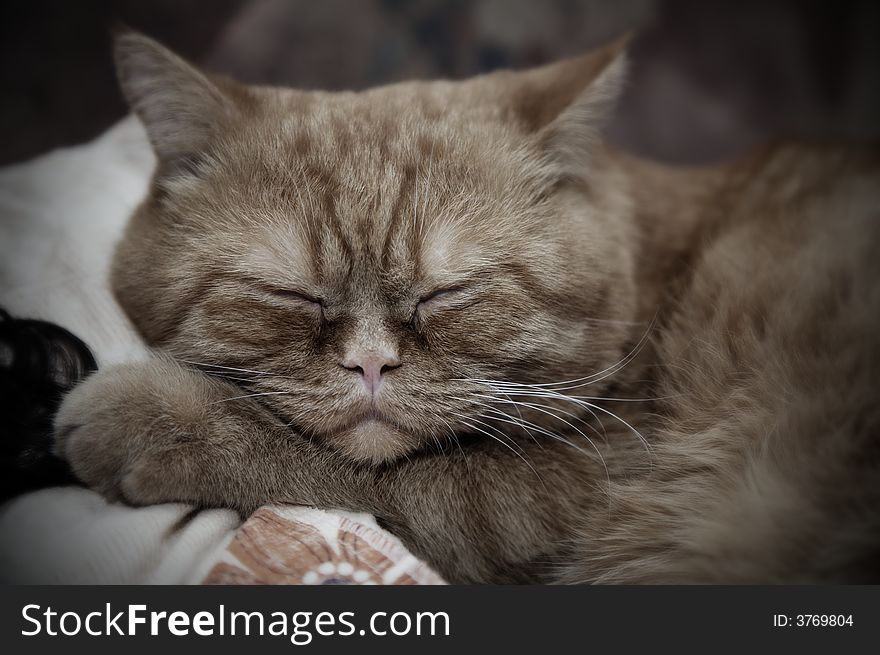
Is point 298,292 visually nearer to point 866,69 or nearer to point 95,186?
point 95,186

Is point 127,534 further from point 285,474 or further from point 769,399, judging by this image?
point 769,399

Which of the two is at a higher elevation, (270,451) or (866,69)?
(866,69)

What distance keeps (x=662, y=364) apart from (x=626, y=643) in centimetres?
57

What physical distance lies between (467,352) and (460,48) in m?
1.03

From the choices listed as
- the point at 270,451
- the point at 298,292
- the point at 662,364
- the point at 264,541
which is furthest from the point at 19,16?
the point at 662,364

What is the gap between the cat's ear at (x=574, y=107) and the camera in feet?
4.02

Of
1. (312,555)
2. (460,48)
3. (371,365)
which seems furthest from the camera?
(460,48)

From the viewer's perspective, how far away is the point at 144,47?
1146 millimetres

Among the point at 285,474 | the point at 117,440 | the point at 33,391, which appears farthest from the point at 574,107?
the point at 33,391

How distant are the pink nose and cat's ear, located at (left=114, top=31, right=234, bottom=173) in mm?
523

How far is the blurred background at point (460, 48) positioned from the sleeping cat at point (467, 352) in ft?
1.53

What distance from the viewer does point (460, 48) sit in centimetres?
176

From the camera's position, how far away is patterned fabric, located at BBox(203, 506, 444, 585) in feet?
3.00

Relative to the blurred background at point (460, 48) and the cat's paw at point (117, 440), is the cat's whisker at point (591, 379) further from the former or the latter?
the blurred background at point (460, 48)
